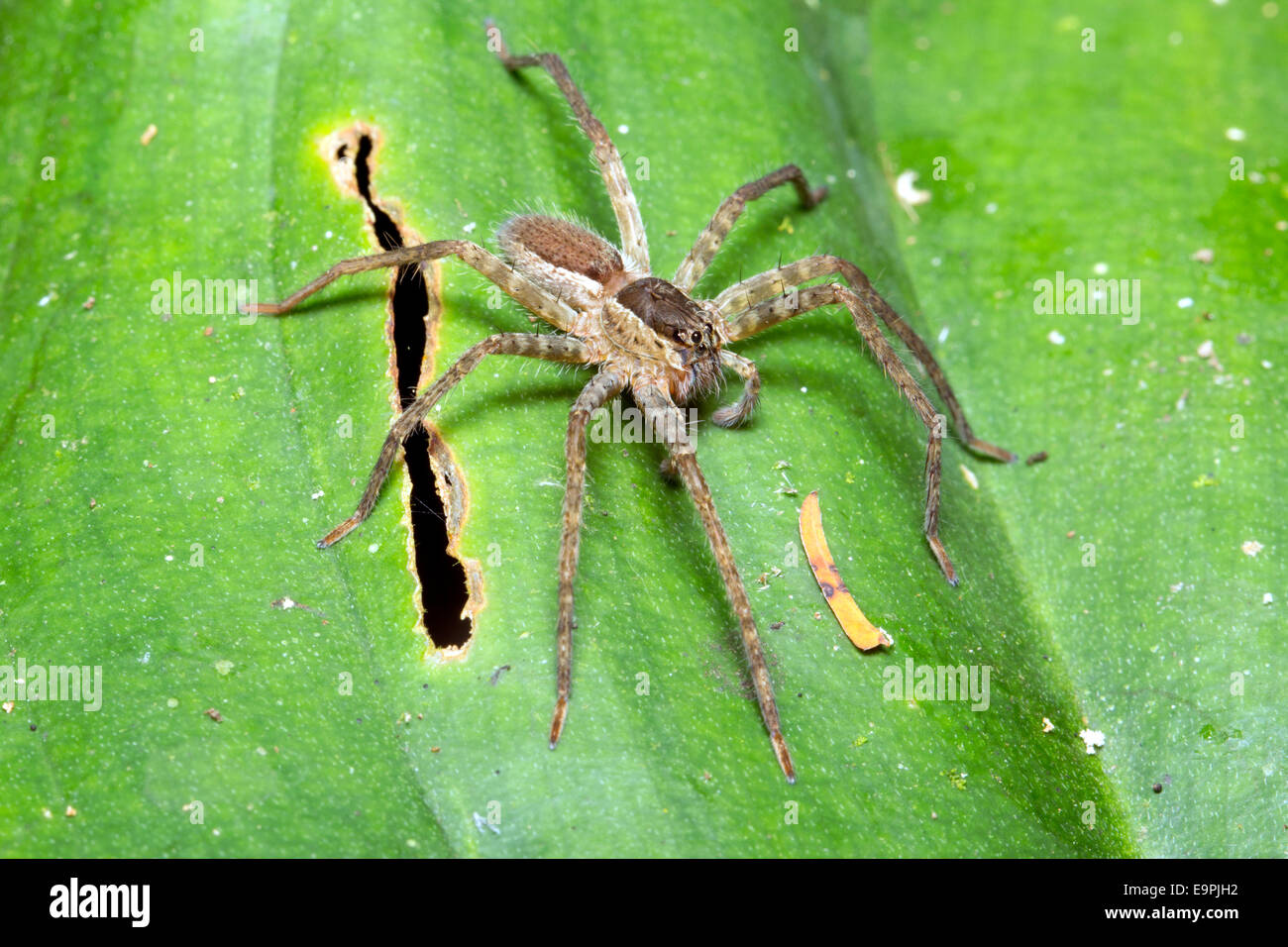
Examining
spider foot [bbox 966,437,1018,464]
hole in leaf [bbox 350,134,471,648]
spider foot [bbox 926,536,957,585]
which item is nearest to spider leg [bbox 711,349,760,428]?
spider foot [bbox 926,536,957,585]

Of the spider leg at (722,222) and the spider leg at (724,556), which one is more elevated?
the spider leg at (722,222)

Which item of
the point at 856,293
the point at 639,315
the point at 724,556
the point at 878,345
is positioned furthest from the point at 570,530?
the point at 856,293

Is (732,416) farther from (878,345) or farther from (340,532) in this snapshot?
(340,532)

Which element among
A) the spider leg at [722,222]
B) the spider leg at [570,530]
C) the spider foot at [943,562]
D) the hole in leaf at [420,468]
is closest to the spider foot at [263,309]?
the hole in leaf at [420,468]

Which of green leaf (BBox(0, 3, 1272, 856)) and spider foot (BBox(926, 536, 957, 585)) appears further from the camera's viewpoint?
spider foot (BBox(926, 536, 957, 585))

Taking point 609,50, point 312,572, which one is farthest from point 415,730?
point 609,50

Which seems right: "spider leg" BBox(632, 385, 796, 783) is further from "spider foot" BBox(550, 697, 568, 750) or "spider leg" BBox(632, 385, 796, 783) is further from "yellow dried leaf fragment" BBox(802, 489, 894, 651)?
"spider foot" BBox(550, 697, 568, 750)

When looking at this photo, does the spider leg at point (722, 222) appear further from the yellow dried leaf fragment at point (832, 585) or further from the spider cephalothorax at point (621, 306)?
the yellow dried leaf fragment at point (832, 585)
